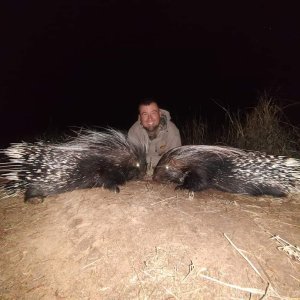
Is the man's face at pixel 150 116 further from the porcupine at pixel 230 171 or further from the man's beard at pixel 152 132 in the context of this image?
the porcupine at pixel 230 171

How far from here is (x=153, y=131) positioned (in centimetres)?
379

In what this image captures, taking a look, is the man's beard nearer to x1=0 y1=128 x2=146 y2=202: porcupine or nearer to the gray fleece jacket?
the gray fleece jacket

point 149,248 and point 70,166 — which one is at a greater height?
point 70,166

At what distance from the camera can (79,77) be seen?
18.1 m

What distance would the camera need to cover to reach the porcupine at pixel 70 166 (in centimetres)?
303

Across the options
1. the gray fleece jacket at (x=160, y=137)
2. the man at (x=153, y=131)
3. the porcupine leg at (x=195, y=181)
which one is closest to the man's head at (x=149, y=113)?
the man at (x=153, y=131)

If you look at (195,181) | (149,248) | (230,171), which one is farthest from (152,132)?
(149,248)

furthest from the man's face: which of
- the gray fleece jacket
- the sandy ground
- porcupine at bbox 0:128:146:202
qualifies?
the sandy ground

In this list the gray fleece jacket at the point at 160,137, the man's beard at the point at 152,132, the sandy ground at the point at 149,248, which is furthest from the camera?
the gray fleece jacket at the point at 160,137

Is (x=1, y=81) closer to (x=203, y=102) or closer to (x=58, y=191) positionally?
(x=203, y=102)

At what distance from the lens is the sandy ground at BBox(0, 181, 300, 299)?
185 centimetres

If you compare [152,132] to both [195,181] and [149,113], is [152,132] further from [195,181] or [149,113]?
[195,181]

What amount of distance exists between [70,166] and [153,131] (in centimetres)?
109

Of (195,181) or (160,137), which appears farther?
(160,137)
